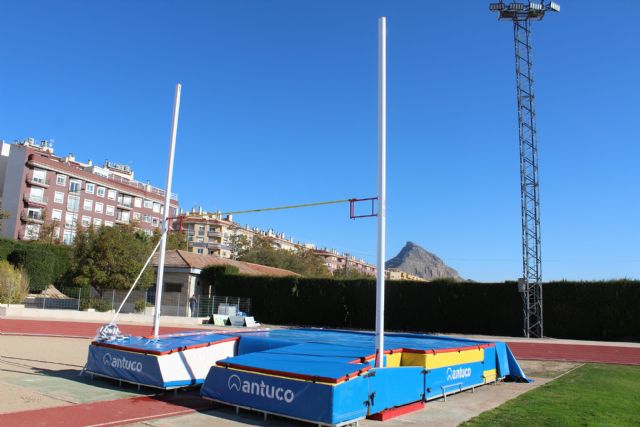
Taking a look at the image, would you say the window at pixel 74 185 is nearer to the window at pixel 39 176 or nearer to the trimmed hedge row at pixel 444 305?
the window at pixel 39 176

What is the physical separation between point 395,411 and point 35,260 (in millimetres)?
46252

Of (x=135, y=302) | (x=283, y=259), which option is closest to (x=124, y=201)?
(x=283, y=259)

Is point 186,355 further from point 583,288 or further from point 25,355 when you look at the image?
point 583,288

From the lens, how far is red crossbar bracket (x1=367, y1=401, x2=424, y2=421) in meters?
8.19

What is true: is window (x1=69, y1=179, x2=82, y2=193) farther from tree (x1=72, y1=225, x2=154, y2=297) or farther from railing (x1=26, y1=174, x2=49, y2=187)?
tree (x1=72, y1=225, x2=154, y2=297)

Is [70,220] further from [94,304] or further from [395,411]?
[395,411]

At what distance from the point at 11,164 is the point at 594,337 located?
75432 mm

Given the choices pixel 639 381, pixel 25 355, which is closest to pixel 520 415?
pixel 639 381

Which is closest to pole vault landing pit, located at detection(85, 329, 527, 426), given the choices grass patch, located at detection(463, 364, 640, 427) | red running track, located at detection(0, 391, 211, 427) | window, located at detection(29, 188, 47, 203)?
red running track, located at detection(0, 391, 211, 427)

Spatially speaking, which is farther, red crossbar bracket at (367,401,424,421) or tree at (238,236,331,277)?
tree at (238,236,331,277)

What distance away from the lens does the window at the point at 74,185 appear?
3156 inches

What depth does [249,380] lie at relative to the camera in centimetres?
828

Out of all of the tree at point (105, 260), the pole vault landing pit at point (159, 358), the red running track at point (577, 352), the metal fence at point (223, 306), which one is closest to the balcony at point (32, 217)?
the tree at point (105, 260)

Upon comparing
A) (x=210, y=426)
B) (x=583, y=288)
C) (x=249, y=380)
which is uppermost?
(x=583, y=288)
